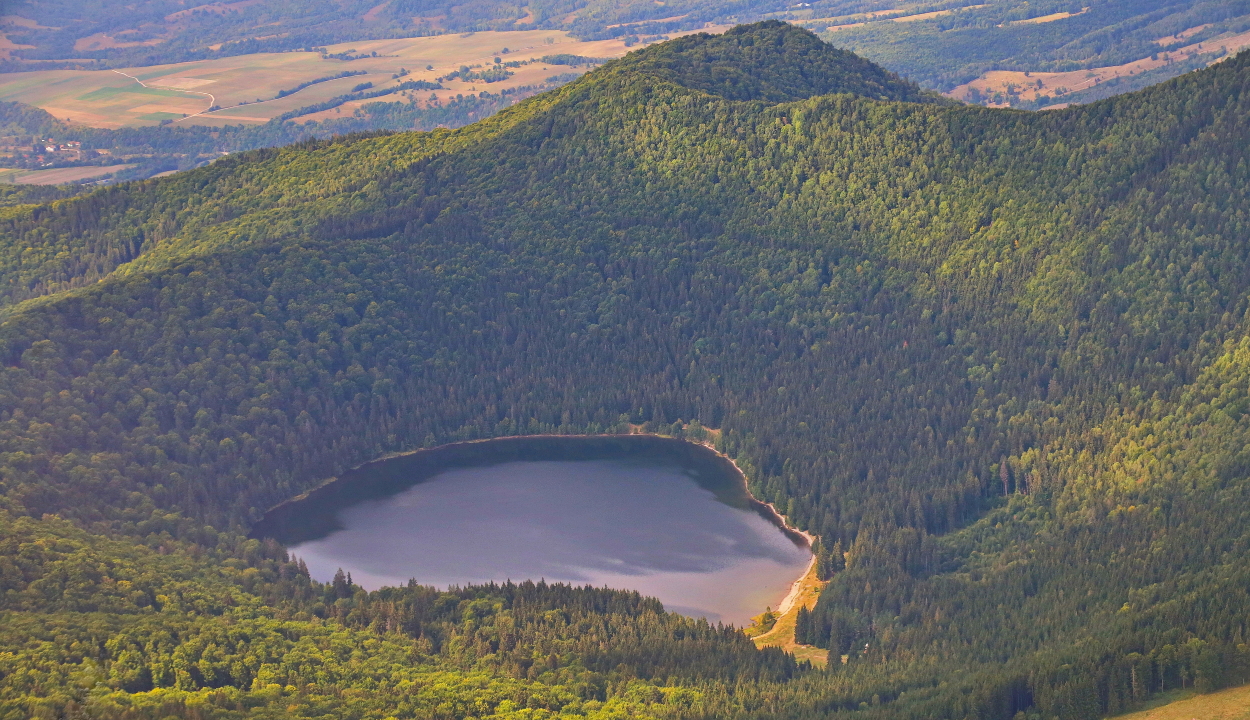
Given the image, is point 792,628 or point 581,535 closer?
point 792,628

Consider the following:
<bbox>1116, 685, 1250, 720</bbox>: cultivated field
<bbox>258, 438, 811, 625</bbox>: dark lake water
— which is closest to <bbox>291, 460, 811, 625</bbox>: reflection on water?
<bbox>258, 438, 811, 625</bbox>: dark lake water

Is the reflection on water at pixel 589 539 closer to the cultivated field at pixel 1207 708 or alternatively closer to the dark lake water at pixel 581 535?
the dark lake water at pixel 581 535

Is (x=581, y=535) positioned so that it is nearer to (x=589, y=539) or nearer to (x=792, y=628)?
(x=589, y=539)

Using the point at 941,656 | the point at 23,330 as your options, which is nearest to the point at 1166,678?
the point at 941,656

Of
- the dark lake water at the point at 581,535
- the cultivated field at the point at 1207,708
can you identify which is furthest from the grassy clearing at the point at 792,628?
the cultivated field at the point at 1207,708

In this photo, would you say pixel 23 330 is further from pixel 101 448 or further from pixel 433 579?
pixel 433 579

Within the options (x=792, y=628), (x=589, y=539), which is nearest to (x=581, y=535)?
(x=589, y=539)

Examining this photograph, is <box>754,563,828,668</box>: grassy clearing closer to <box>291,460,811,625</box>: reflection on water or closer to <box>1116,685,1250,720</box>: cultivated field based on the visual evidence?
<box>291,460,811,625</box>: reflection on water
